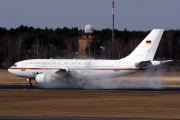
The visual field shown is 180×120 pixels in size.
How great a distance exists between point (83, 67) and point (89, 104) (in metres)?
24.5

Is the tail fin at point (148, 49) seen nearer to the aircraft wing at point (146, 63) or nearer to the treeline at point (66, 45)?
the aircraft wing at point (146, 63)

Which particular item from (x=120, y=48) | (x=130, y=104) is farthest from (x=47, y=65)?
(x=120, y=48)

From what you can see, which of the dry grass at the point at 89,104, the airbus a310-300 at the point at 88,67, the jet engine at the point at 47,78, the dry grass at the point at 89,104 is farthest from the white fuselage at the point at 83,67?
the dry grass at the point at 89,104

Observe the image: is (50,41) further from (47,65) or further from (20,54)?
(47,65)

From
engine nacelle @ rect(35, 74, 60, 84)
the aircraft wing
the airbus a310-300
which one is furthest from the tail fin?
engine nacelle @ rect(35, 74, 60, 84)

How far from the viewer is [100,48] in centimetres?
14300

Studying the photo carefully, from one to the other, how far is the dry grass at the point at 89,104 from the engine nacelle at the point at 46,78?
9594 mm

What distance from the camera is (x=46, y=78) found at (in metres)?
64.4

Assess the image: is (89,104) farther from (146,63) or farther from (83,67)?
(83,67)

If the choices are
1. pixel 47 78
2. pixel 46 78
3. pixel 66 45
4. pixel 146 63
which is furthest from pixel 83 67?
pixel 66 45

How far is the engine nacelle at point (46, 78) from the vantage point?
64.0 m

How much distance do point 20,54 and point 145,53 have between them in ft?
246

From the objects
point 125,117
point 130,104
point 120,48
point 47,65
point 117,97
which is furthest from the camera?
point 120,48

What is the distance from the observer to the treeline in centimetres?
13150
